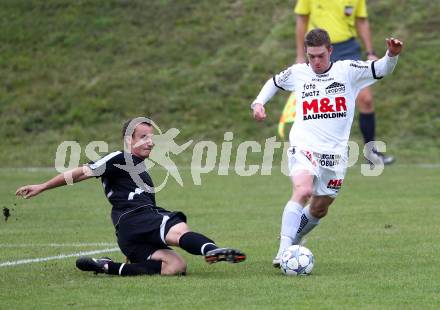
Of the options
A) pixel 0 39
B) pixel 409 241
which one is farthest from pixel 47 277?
pixel 0 39

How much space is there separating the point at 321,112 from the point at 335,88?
0.24 metres

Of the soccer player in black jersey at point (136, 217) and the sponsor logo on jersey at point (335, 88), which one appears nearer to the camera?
the soccer player in black jersey at point (136, 217)

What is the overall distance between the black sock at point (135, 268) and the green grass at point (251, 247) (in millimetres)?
112

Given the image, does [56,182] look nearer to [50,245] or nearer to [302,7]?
[50,245]

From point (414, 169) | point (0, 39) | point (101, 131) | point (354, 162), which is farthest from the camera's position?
point (0, 39)

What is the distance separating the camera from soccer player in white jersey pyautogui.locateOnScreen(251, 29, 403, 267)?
8.93m

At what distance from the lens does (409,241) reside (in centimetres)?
991

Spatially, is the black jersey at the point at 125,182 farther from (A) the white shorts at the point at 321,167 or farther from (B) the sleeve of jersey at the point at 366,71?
(B) the sleeve of jersey at the point at 366,71

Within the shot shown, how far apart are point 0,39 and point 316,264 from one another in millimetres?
18970

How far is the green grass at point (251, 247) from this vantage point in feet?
22.9

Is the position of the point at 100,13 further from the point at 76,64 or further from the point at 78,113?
the point at 78,113

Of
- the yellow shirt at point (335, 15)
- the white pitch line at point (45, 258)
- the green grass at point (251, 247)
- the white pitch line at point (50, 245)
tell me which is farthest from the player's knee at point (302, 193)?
the yellow shirt at point (335, 15)

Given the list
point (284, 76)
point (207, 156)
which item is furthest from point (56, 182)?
point (207, 156)

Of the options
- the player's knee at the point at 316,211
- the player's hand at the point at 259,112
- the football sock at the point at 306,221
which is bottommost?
the football sock at the point at 306,221
